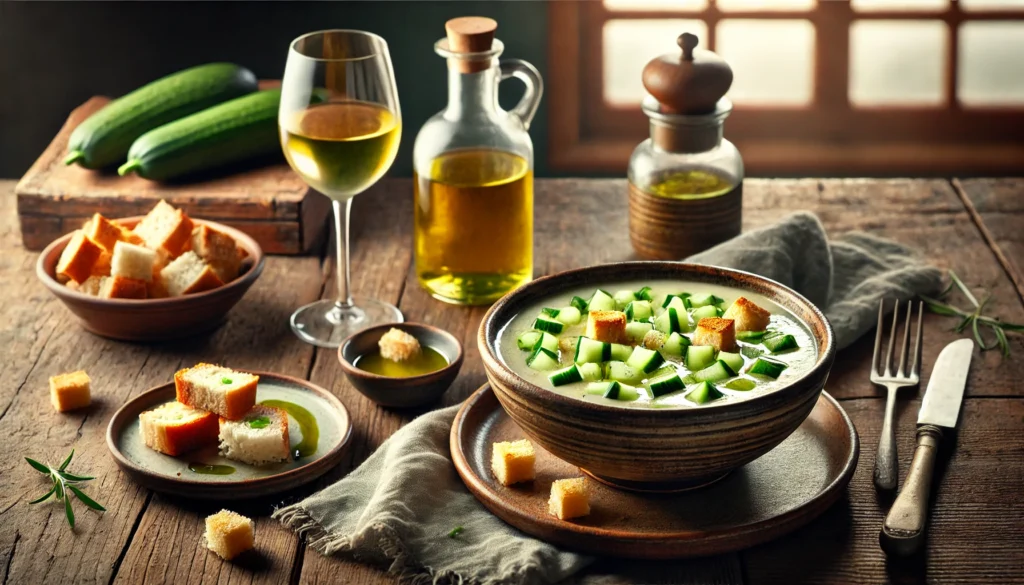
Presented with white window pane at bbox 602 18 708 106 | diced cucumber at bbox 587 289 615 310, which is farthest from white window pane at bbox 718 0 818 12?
diced cucumber at bbox 587 289 615 310

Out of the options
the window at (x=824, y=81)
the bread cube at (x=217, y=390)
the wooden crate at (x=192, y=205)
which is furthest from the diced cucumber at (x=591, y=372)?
the window at (x=824, y=81)

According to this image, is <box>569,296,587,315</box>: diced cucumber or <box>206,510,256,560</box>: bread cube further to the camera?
<box>569,296,587,315</box>: diced cucumber

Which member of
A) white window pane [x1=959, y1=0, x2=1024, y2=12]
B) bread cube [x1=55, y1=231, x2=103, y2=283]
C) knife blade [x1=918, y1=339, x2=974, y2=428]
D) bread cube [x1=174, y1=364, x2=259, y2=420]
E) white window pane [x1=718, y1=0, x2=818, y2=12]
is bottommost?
knife blade [x1=918, y1=339, x2=974, y2=428]

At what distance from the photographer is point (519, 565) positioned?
1.34 metres

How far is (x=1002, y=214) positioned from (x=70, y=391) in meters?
1.71

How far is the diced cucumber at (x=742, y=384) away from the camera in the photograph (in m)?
1.40

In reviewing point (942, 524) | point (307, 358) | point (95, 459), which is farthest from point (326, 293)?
point (942, 524)

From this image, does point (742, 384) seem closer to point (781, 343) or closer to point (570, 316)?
point (781, 343)

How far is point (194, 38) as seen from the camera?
315 centimetres

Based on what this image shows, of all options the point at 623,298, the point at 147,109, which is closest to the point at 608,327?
the point at 623,298

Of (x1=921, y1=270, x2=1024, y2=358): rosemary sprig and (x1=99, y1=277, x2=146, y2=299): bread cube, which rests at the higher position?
(x1=99, y1=277, x2=146, y2=299): bread cube

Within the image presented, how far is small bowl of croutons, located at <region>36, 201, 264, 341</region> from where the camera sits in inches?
73.7

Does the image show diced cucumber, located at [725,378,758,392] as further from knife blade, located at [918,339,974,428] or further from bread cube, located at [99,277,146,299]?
bread cube, located at [99,277,146,299]

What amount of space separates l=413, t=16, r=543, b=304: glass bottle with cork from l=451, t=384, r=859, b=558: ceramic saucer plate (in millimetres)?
481
